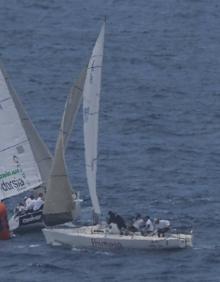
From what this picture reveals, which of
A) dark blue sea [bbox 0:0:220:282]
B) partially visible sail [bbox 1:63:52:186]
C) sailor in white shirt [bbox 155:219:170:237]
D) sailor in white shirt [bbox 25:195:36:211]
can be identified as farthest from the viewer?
partially visible sail [bbox 1:63:52:186]

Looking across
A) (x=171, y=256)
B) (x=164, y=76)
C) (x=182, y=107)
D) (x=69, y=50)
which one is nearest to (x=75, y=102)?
(x=171, y=256)

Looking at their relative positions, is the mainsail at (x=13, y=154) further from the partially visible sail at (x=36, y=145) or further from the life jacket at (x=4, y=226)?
the life jacket at (x=4, y=226)

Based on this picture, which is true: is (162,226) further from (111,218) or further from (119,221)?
(111,218)

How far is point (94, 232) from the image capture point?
10750 centimetres

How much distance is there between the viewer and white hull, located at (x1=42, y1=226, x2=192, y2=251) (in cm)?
10538

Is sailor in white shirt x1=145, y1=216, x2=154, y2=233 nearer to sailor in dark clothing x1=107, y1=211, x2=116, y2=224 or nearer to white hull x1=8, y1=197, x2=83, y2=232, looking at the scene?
sailor in dark clothing x1=107, y1=211, x2=116, y2=224

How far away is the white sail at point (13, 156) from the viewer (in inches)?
4523

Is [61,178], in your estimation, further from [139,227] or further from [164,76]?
[164,76]

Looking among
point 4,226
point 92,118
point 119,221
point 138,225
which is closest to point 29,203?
point 4,226

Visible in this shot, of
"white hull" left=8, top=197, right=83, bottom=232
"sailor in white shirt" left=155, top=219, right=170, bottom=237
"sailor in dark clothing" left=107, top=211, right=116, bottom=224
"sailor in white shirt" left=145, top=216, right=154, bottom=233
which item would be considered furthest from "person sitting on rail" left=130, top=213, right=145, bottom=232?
"white hull" left=8, top=197, right=83, bottom=232

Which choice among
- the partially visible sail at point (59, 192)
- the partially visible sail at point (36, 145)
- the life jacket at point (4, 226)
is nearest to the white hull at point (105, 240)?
the partially visible sail at point (59, 192)

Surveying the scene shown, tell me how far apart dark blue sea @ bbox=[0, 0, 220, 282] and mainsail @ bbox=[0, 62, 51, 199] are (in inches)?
133

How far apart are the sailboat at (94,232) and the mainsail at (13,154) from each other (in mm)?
6228

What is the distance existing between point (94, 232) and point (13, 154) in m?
10.2
